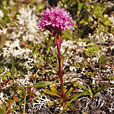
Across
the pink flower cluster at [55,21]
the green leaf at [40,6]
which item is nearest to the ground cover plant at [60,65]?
the pink flower cluster at [55,21]

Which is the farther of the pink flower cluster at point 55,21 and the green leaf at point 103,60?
the green leaf at point 103,60

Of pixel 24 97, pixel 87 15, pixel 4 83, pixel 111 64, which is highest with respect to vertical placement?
pixel 87 15

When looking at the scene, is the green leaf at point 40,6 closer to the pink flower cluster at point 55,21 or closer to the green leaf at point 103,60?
the pink flower cluster at point 55,21

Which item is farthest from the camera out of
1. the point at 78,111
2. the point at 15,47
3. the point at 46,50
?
the point at 15,47

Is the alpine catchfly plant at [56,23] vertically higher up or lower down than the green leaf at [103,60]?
higher up

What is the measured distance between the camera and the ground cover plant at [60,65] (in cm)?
186

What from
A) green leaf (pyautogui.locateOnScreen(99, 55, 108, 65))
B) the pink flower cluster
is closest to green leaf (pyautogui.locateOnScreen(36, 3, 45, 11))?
the pink flower cluster

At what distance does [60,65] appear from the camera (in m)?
1.78

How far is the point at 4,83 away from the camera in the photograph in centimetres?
223

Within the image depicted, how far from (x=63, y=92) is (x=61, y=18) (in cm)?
79

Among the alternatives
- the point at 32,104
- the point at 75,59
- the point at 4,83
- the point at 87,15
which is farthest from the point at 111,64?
the point at 4,83

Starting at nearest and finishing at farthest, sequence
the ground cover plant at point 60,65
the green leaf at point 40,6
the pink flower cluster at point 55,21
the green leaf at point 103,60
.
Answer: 1. the pink flower cluster at point 55,21
2. the ground cover plant at point 60,65
3. the green leaf at point 103,60
4. the green leaf at point 40,6

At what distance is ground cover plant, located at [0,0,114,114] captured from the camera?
1.86 metres

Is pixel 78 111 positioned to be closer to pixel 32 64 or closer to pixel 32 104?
pixel 32 104
